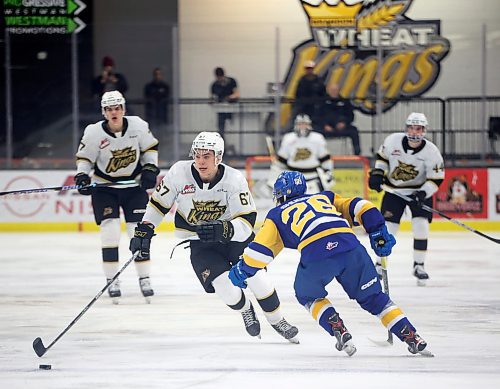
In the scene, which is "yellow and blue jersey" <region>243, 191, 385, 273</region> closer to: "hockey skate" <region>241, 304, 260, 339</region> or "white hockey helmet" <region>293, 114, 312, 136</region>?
"hockey skate" <region>241, 304, 260, 339</region>

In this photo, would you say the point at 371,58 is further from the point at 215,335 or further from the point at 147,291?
the point at 215,335

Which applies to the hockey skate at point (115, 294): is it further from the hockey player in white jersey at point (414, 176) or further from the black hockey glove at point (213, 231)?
the hockey player in white jersey at point (414, 176)

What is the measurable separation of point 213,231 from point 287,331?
0.61m

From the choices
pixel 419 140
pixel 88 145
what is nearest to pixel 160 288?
pixel 88 145

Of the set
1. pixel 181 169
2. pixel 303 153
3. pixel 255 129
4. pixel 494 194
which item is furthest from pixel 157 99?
pixel 181 169

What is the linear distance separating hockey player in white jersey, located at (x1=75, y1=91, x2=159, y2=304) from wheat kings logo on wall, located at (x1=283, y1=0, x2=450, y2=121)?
527cm

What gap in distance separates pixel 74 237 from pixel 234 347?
640cm

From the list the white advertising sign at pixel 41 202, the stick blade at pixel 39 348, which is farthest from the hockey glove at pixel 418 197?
the white advertising sign at pixel 41 202

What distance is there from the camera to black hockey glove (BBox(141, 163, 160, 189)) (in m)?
7.34

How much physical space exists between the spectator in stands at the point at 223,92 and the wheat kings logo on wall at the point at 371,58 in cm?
57

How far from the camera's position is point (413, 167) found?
8.30 metres

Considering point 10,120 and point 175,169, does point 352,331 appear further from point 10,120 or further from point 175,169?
point 10,120

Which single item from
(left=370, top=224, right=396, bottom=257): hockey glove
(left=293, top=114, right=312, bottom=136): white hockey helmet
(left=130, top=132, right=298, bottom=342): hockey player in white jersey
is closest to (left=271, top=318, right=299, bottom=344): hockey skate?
(left=130, top=132, right=298, bottom=342): hockey player in white jersey

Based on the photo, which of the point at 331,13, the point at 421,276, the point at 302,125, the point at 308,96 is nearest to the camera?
the point at 421,276
